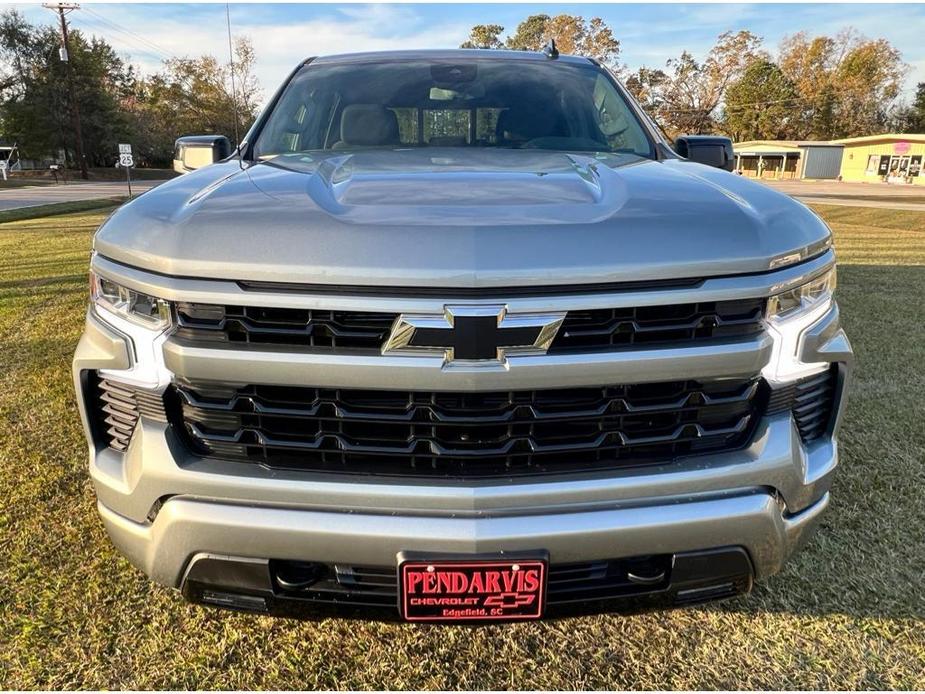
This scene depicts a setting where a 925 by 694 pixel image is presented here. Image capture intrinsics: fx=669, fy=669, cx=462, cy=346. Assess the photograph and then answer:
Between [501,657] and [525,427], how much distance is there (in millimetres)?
905

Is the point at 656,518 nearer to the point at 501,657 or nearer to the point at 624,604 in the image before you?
the point at 624,604

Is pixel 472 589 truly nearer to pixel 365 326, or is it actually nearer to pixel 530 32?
pixel 365 326

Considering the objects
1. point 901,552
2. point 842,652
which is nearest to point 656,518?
point 842,652

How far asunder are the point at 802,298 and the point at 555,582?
37.1 inches

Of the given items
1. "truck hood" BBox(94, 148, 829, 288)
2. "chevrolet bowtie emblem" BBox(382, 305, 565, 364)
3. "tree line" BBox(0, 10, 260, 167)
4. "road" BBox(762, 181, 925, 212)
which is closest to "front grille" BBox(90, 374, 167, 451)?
"truck hood" BBox(94, 148, 829, 288)

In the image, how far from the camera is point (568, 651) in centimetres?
210

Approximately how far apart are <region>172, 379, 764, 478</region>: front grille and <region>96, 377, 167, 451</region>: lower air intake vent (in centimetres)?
7

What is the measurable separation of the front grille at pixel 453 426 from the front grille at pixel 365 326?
0.12 metres

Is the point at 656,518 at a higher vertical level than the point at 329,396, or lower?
lower

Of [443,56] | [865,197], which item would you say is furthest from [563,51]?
[443,56]

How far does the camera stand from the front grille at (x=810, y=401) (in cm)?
169

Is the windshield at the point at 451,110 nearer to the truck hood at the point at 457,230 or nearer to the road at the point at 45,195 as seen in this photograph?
the truck hood at the point at 457,230

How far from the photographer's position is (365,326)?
152cm

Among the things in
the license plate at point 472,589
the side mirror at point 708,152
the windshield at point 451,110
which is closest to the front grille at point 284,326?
the license plate at point 472,589
